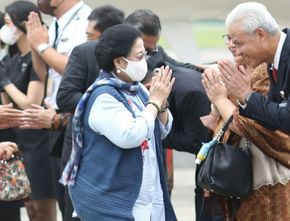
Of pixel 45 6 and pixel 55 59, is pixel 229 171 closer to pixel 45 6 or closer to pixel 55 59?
pixel 55 59

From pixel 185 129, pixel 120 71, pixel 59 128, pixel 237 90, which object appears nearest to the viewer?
pixel 237 90

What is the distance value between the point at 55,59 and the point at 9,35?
0.93 meters

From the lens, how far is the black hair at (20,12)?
6617 millimetres

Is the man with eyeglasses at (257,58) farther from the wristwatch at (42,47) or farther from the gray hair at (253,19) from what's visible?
the wristwatch at (42,47)

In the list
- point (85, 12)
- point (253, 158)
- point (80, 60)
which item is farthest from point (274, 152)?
point (85, 12)

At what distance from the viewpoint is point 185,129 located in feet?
16.7

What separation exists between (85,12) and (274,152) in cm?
268

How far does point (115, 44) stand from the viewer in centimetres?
423

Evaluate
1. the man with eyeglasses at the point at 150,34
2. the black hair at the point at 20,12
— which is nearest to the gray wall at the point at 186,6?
the black hair at the point at 20,12

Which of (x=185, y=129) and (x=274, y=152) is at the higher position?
(x=274, y=152)

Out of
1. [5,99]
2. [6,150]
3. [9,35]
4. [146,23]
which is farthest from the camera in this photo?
[9,35]

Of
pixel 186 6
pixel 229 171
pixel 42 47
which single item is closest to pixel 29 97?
pixel 42 47

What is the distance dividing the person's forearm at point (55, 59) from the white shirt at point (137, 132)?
178 cm

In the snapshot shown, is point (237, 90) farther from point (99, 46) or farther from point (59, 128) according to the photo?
point (59, 128)
